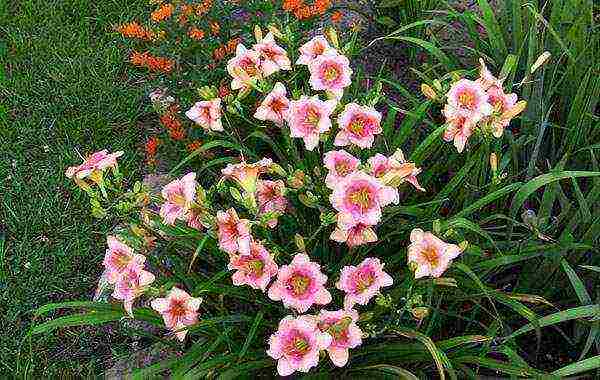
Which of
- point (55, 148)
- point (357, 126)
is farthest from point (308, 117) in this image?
point (55, 148)

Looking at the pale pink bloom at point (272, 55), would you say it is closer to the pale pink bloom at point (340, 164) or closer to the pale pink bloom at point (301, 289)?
the pale pink bloom at point (340, 164)

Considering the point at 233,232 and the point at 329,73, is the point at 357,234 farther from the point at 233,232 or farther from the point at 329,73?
the point at 329,73

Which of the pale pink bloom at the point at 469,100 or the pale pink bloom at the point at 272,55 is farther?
Answer: the pale pink bloom at the point at 272,55

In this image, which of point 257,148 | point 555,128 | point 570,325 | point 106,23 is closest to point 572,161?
point 555,128

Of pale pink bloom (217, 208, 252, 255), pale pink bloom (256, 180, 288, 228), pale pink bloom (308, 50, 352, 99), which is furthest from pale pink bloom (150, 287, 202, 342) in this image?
pale pink bloom (308, 50, 352, 99)

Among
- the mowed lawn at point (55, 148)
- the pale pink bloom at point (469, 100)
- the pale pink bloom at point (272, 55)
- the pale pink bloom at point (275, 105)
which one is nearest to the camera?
the pale pink bloom at point (469, 100)

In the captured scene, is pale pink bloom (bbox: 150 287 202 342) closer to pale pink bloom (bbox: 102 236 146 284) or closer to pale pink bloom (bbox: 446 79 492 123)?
pale pink bloom (bbox: 102 236 146 284)

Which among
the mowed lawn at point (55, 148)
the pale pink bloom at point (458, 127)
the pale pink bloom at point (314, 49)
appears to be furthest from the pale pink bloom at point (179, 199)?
the mowed lawn at point (55, 148)
